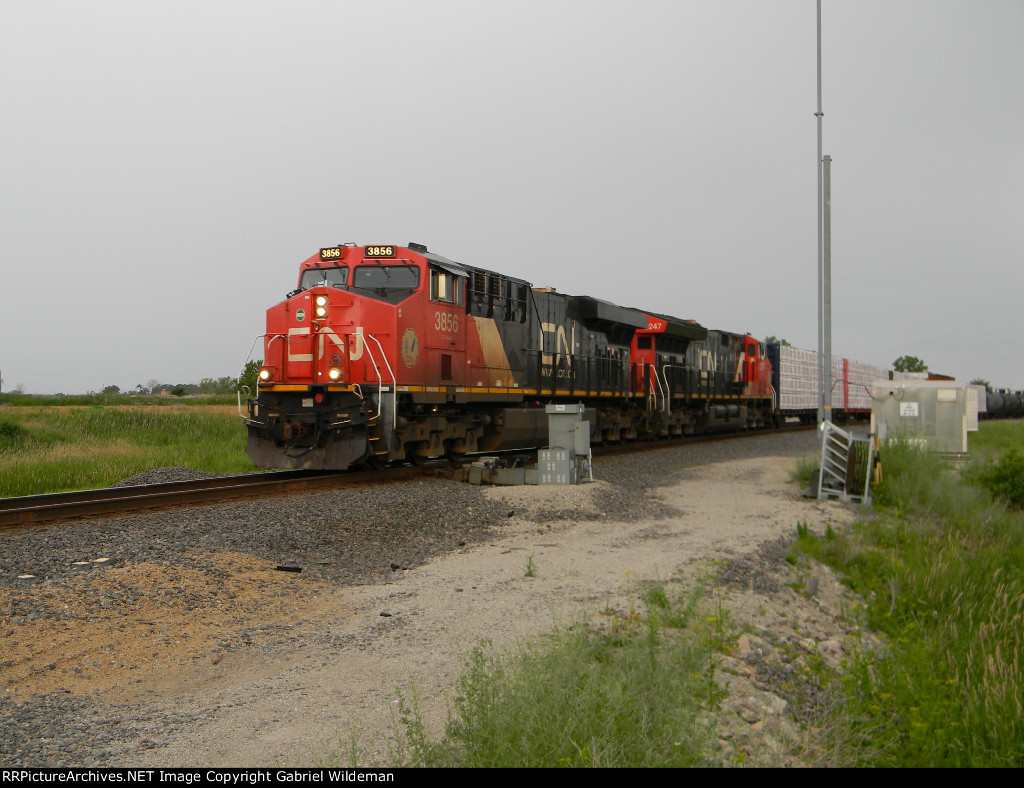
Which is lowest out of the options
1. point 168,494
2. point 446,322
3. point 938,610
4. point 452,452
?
point 938,610

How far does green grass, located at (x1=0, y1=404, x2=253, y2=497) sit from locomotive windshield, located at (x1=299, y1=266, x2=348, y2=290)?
179 inches

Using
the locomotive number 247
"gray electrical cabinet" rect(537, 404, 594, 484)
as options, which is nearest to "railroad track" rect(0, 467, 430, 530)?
"gray electrical cabinet" rect(537, 404, 594, 484)

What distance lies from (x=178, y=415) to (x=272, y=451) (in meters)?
11.8

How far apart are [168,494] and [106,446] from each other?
991 cm

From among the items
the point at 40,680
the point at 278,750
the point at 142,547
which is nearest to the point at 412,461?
the point at 142,547

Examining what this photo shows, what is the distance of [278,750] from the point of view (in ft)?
11.7

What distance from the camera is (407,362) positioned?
498 inches

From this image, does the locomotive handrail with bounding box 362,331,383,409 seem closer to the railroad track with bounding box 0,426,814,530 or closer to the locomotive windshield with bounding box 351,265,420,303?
the locomotive windshield with bounding box 351,265,420,303

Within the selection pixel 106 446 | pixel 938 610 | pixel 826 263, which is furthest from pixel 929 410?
pixel 106 446

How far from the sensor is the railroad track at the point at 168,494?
8.56m

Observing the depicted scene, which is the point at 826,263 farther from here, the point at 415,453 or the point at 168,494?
the point at 168,494

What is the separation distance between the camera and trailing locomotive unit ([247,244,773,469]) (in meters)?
12.2

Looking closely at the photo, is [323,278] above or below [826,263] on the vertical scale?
below

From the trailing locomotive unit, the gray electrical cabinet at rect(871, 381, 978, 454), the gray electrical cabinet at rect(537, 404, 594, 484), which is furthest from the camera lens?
the gray electrical cabinet at rect(871, 381, 978, 454)
